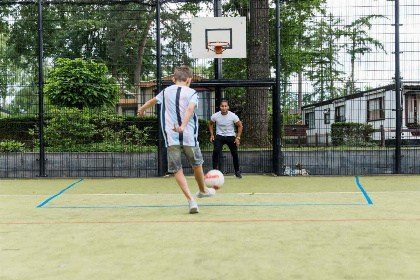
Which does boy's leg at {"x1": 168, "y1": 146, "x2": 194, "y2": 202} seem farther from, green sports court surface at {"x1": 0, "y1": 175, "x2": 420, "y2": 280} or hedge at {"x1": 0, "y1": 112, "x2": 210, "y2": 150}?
hedge at {"x1": 0, "y1": 112, "x2": 210, "y2": 150}

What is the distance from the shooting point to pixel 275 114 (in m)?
11.1

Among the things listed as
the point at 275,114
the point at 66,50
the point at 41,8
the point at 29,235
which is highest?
the point at 41,8

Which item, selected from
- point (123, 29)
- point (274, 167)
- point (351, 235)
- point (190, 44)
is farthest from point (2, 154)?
point (351, 235)

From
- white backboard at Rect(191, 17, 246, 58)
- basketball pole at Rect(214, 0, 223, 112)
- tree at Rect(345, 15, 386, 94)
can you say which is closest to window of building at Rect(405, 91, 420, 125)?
tree at Rect(345, 15, 386, 94)

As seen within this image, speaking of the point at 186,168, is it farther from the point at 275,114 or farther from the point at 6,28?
the point at 6,28

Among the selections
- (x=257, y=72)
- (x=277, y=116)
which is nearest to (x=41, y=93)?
(x=257, y=72)

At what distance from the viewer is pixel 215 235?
4.41m

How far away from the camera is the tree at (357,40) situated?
10.6 m

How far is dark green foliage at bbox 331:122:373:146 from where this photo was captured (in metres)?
10.9

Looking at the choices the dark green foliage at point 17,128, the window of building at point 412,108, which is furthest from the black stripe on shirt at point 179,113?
the window of building at point 412,108

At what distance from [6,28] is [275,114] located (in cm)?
665

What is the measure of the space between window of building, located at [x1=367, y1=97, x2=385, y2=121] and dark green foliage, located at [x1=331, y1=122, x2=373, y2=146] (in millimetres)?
270

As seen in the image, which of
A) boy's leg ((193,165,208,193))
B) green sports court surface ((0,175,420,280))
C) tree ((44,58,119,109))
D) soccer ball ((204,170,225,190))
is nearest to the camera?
green sports court surface ((0,175,420,280))

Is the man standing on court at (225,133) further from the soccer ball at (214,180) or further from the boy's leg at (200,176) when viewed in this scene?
the boy's leg at (200,176)
